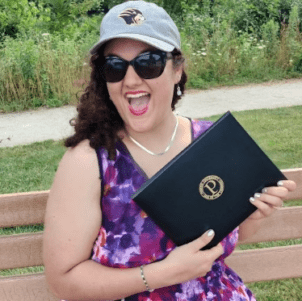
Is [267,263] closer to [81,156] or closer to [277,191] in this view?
[277,191]

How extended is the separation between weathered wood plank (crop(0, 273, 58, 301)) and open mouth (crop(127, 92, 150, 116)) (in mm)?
891

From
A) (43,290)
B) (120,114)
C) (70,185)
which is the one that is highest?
(120,114)

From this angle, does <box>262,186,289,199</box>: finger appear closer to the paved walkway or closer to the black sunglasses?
the black sunglasses

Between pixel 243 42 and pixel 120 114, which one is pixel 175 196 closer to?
pixel 120 114

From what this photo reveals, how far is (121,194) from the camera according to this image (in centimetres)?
160

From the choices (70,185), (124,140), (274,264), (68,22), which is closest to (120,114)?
(124,140)

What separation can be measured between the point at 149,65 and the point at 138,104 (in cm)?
14

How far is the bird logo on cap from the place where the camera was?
1.54 meters

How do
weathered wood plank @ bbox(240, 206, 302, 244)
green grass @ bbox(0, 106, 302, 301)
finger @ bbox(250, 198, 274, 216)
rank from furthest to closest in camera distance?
green grass @ bbox(0, 106, 302, 301) → weathered wood plank @ bbox(240, 206, 302, 244) → finger @ bbox(250, 198, 274, 216)

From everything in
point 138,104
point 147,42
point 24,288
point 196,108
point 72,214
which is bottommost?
point 196,108

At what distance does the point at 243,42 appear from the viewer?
8469 mm

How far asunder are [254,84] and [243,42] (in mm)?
1196

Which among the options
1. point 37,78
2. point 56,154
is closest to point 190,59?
point 37,78

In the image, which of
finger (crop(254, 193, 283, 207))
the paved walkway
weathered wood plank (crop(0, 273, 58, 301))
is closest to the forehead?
finger (crop(254, 193, 283, 207))
